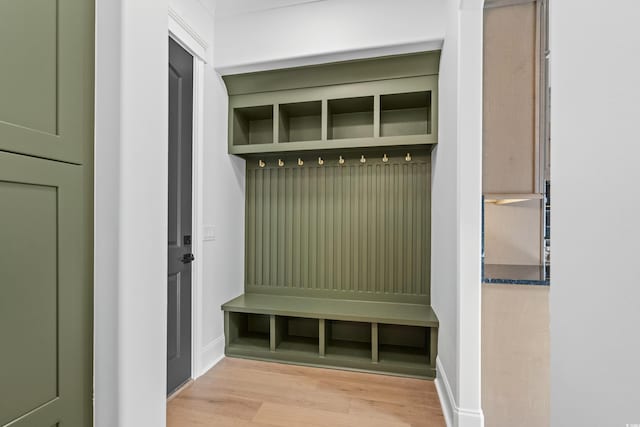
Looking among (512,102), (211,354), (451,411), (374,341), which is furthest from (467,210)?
(211,354)

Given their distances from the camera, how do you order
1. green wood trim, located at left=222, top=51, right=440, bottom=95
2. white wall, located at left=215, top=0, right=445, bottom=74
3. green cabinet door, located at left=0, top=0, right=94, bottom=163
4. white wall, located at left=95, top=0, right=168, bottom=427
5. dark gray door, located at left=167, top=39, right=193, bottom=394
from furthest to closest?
green wood trim, located at left=222, top=51, right=440, bottom=95 < white wall, located at left=215, top=0, right=445, bottom=74 < dark gray door, located at left=167, top=39, right=193, bottom=394 < white wall, located at left=95, top=0, right=168, bottom=427 < green cabinet door, located at left=0, top=0, right=94, bottom=163

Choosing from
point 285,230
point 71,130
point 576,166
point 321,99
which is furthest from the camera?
point 285,230

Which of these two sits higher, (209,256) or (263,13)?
(263,13)

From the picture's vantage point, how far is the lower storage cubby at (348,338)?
2.50 m

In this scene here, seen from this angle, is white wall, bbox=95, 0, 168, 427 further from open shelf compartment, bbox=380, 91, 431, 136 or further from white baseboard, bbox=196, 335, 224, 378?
open shelf compartment, bbox=380, 91, 431, 136

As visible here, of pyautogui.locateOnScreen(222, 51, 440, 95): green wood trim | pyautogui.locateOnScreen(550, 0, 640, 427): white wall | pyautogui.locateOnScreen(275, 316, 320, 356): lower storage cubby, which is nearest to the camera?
pyautogui.locateOnScreen(550, 0, 640, 427): white wall

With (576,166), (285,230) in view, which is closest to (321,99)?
(285,230)

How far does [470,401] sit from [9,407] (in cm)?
176

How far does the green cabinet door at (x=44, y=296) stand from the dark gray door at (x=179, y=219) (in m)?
1.13

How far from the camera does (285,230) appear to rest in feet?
9.38

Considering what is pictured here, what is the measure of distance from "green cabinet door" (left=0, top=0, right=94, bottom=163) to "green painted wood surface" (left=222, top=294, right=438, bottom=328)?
1828mm

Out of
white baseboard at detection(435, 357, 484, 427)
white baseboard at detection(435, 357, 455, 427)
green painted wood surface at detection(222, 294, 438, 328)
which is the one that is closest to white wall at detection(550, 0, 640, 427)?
white baseboard at detection(435, 357, 484, 427)

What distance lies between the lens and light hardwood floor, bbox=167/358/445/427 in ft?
5.84

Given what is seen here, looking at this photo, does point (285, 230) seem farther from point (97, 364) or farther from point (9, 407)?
point (9, 407)
